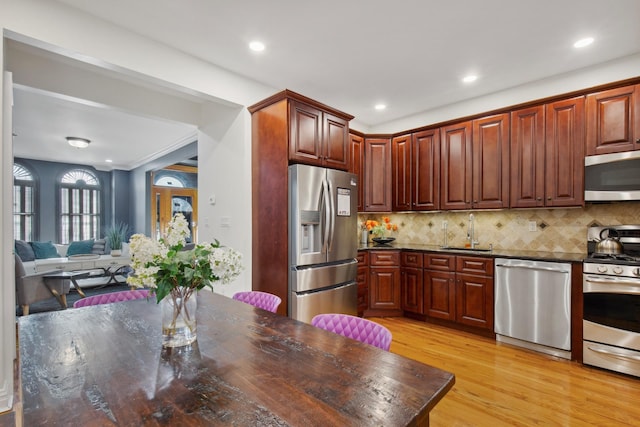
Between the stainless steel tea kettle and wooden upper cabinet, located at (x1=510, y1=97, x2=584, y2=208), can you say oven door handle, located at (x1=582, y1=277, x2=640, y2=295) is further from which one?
wooden upper cabinet, located at (x1=510, y1=97, x2=584, y2=208)

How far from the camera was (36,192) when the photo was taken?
7473 mm

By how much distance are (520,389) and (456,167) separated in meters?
2.38

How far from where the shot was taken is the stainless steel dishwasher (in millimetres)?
2740

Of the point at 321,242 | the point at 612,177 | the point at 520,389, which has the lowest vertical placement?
the point at 520,389

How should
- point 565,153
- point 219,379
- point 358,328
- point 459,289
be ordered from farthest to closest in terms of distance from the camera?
1. point 459,289
2. point 565,153
3. point 358,328
4. point 219,379

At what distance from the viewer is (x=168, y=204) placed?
834cm

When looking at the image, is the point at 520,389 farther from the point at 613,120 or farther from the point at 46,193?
the point at 46,193

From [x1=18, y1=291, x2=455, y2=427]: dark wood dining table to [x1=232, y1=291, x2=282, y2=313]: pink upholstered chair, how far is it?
1.69 ft

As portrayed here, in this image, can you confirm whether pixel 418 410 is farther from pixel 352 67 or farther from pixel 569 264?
pixel 352 67

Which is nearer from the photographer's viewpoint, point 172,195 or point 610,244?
point 610,244

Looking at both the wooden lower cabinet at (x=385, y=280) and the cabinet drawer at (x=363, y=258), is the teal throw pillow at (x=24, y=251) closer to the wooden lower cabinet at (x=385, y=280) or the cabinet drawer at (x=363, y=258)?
the cabinet drawer at (x=363, y=258)

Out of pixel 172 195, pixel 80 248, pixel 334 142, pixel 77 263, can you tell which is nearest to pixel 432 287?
pixel 334 142

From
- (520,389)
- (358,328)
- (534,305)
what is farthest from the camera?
(534,305)

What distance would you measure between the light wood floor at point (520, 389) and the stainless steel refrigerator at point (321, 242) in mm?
822
